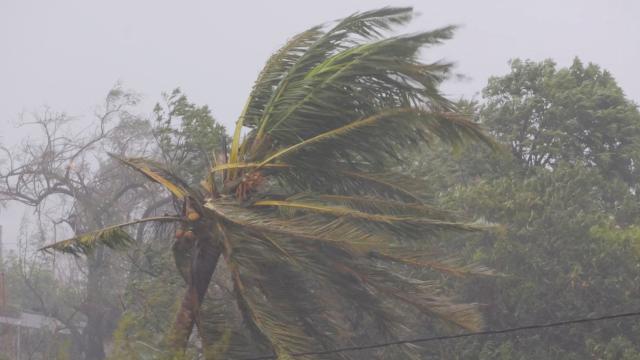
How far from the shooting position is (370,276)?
36.2 feet

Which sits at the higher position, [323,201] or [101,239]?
[323,201]

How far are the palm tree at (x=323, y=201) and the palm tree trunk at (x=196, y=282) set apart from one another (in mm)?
13

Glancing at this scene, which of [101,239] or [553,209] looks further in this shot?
[553,209]

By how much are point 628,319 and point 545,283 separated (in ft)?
5.38

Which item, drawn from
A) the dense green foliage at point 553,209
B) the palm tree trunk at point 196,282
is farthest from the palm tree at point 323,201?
the dense green foliage at point 553,209

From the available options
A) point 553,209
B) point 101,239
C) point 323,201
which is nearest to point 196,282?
point 101,239

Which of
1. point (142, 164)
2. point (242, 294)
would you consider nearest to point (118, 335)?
point (242, 294)

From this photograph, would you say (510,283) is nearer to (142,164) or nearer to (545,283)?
(545,283)

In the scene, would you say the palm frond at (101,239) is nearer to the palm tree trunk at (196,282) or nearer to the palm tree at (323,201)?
the palm tree at (323,201)

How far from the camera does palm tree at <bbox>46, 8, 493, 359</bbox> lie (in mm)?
10133

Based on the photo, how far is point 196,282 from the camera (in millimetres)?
10773

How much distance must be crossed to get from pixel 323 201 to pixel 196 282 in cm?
173

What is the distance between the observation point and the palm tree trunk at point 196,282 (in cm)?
1067

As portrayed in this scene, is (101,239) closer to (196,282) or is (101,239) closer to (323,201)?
(196,282)
